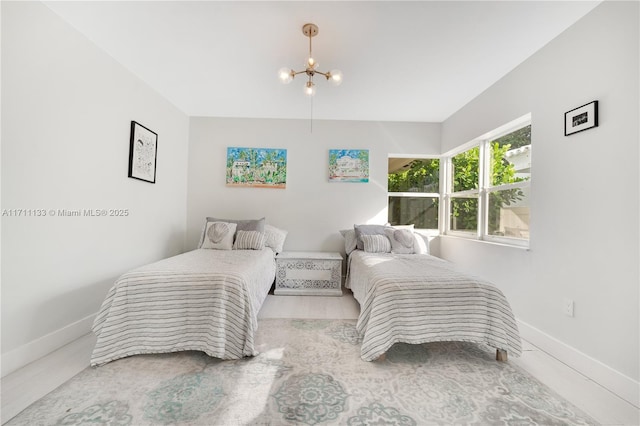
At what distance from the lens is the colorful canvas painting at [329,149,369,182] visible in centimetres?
369

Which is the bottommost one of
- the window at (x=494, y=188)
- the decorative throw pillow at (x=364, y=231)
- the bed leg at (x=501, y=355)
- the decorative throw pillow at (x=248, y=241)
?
the bed leg at (x=501, y=355)

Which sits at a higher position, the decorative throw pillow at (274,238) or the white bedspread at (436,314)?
the decorative throw pillow at (274,238)

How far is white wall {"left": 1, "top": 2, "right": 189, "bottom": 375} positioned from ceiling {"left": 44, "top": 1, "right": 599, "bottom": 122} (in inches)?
9.7

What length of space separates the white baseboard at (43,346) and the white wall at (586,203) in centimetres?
364

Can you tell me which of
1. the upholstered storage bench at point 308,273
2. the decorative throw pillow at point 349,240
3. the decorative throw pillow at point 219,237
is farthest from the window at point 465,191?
the decorative throw pillow at point 219,237

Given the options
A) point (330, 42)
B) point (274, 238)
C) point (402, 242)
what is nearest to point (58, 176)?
point (274, 238)

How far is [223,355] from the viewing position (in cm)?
166

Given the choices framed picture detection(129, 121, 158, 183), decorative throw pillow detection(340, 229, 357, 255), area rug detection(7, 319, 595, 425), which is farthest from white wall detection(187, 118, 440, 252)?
area rug detection(7, 319, 595, 425)

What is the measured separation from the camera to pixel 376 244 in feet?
10.1

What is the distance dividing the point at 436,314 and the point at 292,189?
8.27 feet

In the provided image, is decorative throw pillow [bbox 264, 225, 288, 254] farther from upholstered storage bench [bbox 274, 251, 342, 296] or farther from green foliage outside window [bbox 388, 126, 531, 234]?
green foliage outside window [bbox 388, 126, 531, 234]

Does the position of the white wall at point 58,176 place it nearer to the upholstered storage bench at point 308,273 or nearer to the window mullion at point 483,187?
the upholstered storage bench at point 308,273

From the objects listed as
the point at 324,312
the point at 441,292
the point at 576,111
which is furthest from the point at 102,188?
the point at 576,111

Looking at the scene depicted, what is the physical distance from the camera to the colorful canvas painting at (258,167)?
3674mm
